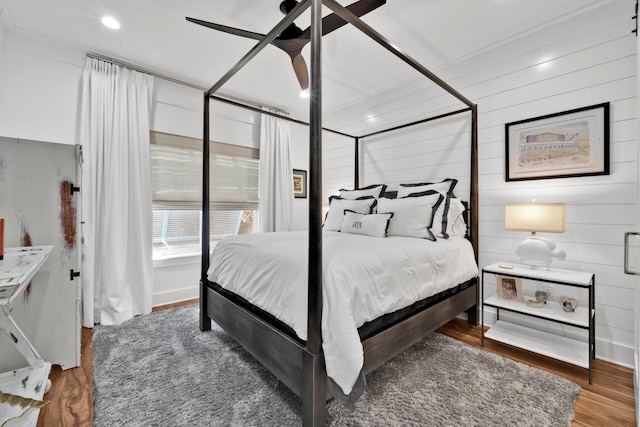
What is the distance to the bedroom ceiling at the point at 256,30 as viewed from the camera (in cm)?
218

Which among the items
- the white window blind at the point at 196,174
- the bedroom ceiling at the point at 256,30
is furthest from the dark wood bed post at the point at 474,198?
the white window blind at the point at 196,174

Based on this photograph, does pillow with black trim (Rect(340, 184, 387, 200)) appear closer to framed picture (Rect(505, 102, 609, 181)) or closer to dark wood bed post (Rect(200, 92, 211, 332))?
framed picture (Rect(505, 102, 609, 181))

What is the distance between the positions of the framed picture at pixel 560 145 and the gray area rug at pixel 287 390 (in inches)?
61.8

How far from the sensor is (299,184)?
15.3 ft

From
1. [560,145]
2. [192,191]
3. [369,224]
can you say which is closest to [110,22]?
[192,191]

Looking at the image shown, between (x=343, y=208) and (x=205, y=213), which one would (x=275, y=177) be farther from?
(x=205, y=213)

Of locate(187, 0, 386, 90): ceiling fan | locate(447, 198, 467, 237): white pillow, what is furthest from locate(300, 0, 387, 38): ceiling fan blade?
locate(447, 198, 467, 237): white pillow

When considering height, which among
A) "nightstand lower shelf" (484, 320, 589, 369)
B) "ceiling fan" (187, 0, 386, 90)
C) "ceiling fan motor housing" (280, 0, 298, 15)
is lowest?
"nightstand lower shelf" (484, 320, 589, 369)

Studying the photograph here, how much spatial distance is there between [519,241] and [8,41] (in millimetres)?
4904

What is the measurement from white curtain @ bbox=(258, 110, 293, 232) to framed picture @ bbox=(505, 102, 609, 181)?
283cm

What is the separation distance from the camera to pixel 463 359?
2.07 meters

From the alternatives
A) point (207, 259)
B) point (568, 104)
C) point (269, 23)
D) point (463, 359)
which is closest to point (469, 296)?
point (463, 359)

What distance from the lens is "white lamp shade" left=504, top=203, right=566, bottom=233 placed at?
2051 mm

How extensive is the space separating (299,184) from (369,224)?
2.25m
